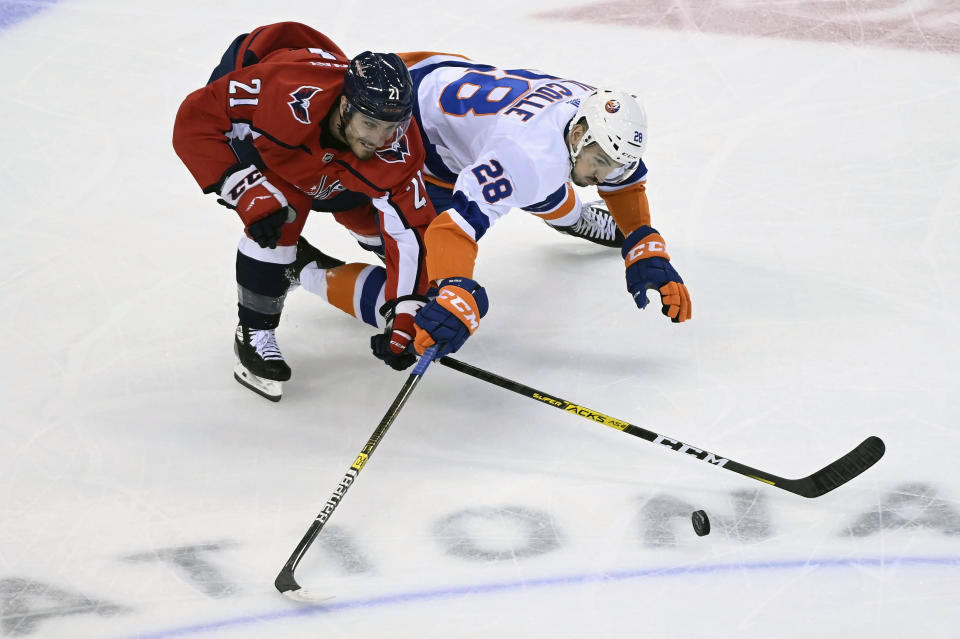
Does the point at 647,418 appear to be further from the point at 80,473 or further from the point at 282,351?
the point at 80,473

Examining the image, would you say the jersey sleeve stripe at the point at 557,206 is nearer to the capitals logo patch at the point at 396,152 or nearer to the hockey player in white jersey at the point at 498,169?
the hockey player in white jersey at the point at 498,169

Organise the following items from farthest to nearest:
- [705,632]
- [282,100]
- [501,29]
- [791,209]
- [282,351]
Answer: [501,29] < [791,209] < [282,351] < [282,100] < [705,632]

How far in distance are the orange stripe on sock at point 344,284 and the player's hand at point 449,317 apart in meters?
0.54

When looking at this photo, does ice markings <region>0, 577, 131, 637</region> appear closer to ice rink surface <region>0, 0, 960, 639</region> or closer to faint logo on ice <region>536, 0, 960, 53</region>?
ice rink surface <region>0, 0, 960, 639</region>

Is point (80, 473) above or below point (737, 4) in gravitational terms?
below

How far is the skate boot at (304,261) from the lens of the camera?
3.61 metres

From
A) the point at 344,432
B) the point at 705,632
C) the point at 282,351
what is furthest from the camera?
the point at 282,351

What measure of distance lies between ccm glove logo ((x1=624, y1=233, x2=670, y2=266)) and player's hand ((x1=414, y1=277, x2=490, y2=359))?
27.2 inches

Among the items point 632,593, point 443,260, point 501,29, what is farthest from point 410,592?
point 501,29

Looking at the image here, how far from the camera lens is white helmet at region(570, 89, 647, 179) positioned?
118 inches

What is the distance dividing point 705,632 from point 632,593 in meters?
0.20

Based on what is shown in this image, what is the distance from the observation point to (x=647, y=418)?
3.18 meters

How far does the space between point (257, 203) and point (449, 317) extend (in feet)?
2.11

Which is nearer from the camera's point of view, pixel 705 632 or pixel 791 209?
pixel 705 632
